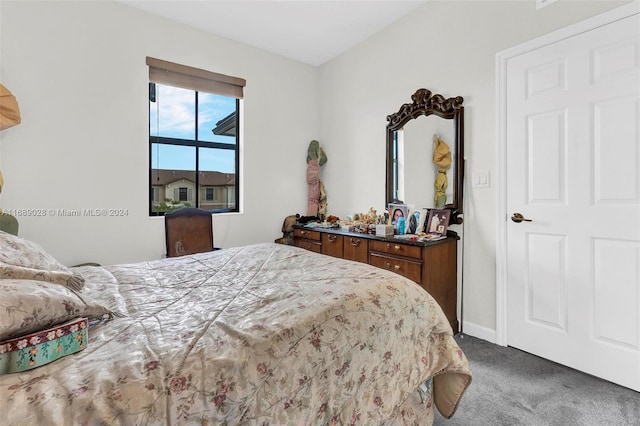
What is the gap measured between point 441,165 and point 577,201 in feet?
3.40

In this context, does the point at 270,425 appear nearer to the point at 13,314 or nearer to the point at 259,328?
the point at 259,328

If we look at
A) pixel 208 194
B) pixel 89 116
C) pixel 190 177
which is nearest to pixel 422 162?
pixel 208 194

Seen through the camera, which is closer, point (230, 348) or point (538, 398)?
point (230, 348)

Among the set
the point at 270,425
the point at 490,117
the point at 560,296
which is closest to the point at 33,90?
the point at 270,425

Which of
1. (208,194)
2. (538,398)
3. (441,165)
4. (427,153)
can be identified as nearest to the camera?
(538,398)

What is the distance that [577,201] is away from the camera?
211 centimetres

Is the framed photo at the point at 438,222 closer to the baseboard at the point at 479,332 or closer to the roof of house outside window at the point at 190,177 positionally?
the baseboard at the point at 479,332

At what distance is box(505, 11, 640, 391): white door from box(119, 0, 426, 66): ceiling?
148 centimetres

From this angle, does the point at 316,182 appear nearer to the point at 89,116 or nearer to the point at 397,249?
the point at 397,249

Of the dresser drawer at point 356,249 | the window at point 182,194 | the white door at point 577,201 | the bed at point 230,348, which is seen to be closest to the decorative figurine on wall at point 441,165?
the white door at point 577,201

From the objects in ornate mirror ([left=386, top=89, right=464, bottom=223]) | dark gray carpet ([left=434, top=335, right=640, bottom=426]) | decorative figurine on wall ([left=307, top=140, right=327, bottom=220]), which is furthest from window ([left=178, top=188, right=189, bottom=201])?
dark gray carpet ([left=434, top=335, right=640, bottom=426])

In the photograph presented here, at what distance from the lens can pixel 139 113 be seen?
3.07 m

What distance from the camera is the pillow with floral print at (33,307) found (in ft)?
2.53

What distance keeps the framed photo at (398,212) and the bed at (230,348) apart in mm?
1529
